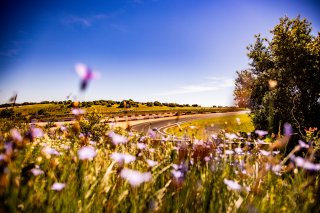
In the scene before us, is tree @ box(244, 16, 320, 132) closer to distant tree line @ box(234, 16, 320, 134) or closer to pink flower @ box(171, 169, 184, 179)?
distant tree line @ box(234, 16, 320, 134)

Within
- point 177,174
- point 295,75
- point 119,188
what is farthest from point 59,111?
point 295,75

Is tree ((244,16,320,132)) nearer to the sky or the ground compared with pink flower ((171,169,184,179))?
nearer to the sky

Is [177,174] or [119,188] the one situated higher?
[177,174]

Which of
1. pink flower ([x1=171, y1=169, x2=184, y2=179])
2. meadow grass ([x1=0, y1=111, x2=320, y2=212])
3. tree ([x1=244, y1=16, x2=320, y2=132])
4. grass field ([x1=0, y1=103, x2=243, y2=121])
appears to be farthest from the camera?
tree ([x1=244, y1=16, x2=320, y2=132])

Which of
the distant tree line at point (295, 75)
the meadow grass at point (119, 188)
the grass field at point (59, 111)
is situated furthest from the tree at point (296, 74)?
the meadow grass at point (119, 188)

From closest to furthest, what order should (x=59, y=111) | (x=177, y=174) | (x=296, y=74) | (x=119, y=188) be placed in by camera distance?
(x=177, y=174), (x=119, y=188), (x=59, y=111), (x=296, y=74)

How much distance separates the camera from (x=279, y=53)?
78.4 ft

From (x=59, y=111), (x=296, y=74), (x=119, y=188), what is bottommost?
(x=119, y=188)

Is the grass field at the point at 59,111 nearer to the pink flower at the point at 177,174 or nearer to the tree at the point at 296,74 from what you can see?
the pink flower at the point at 177,174

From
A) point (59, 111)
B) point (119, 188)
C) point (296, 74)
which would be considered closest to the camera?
point (119, 188)

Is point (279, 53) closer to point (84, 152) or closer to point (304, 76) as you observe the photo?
point (304, 76)

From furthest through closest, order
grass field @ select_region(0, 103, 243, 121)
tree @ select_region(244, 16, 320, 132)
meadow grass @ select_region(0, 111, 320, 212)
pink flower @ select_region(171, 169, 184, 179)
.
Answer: tree @ select_region(244, 16, 320, 132), grass field @ select_region(0, 103, 243, 121), pink flower @ select_region(171, 169, 184, 179), meadow grass @ select_region(0, 111, 320, 212)

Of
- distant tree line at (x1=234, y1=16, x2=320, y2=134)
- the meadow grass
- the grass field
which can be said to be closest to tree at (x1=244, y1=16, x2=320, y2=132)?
distant tree line at (x1=234, y1=16, x2=320, y2=134)

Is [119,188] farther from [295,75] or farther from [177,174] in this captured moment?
[295,75]
